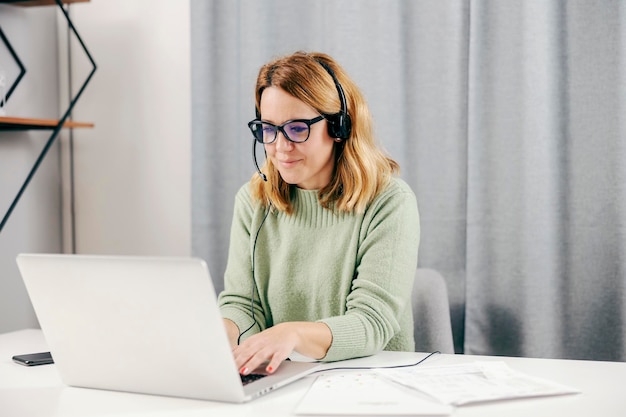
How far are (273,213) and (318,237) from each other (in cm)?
13

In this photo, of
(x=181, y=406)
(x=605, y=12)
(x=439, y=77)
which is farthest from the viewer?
(x=439, y=77)

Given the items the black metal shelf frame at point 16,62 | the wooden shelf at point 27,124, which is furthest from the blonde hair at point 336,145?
the black metal shelf frame at point 16,62

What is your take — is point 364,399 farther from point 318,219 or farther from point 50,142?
point 50,142

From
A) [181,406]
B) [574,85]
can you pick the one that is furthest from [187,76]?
[181,406]

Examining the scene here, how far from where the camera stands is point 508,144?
81.3 inches

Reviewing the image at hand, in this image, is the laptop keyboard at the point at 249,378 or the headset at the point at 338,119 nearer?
the laptop keyboard at the point at 249,378

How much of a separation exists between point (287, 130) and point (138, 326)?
609mm

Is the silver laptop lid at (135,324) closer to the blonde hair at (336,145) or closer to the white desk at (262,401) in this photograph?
the white desk at (262,401)

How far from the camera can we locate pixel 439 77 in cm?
214

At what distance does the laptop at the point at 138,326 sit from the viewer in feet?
3.17

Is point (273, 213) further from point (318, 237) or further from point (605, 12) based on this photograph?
point (605, 12)

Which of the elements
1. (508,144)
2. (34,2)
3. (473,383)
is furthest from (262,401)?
(34,2)

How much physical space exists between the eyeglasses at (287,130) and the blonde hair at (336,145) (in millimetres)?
47

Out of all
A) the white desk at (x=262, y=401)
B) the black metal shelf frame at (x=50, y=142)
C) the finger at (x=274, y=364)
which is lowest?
the white desk at (x=262, y=401)
